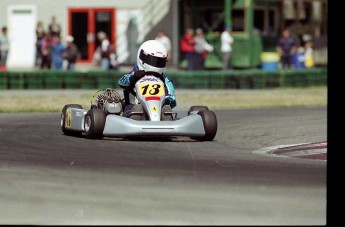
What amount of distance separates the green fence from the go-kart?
12300 millimetres

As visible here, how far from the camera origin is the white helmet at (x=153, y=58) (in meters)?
14.1

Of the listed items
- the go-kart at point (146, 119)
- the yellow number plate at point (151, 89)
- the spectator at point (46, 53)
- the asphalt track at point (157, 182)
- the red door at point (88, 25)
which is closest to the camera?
the asphalt track at point (157, 182)

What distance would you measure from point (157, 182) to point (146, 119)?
166 inches

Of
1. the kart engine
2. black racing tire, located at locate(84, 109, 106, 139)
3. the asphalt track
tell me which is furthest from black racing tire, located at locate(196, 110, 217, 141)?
black racing tire, located at locate(84, 109, 106, 139)

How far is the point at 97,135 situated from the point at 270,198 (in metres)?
5.25

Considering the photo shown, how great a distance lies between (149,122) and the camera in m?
13.4

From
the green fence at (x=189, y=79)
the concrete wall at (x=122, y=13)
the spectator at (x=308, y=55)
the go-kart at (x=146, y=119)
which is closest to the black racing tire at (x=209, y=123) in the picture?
the go-kart at (x=146, y=119)

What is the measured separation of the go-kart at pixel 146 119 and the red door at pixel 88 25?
87.6 ft

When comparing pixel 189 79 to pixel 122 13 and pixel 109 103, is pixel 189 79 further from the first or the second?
pixel 122 13

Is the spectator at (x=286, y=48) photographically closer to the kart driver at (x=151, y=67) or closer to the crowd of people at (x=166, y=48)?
the crowd of people at (x=166, y=48)

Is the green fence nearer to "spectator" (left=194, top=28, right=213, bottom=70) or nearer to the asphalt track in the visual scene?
"spectator" (left=194, top=28, right=213, bottom=70)

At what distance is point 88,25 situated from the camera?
4088 centimetres

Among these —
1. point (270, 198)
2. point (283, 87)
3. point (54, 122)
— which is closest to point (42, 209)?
point (270, 198)

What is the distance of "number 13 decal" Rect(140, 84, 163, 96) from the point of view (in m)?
13.7
